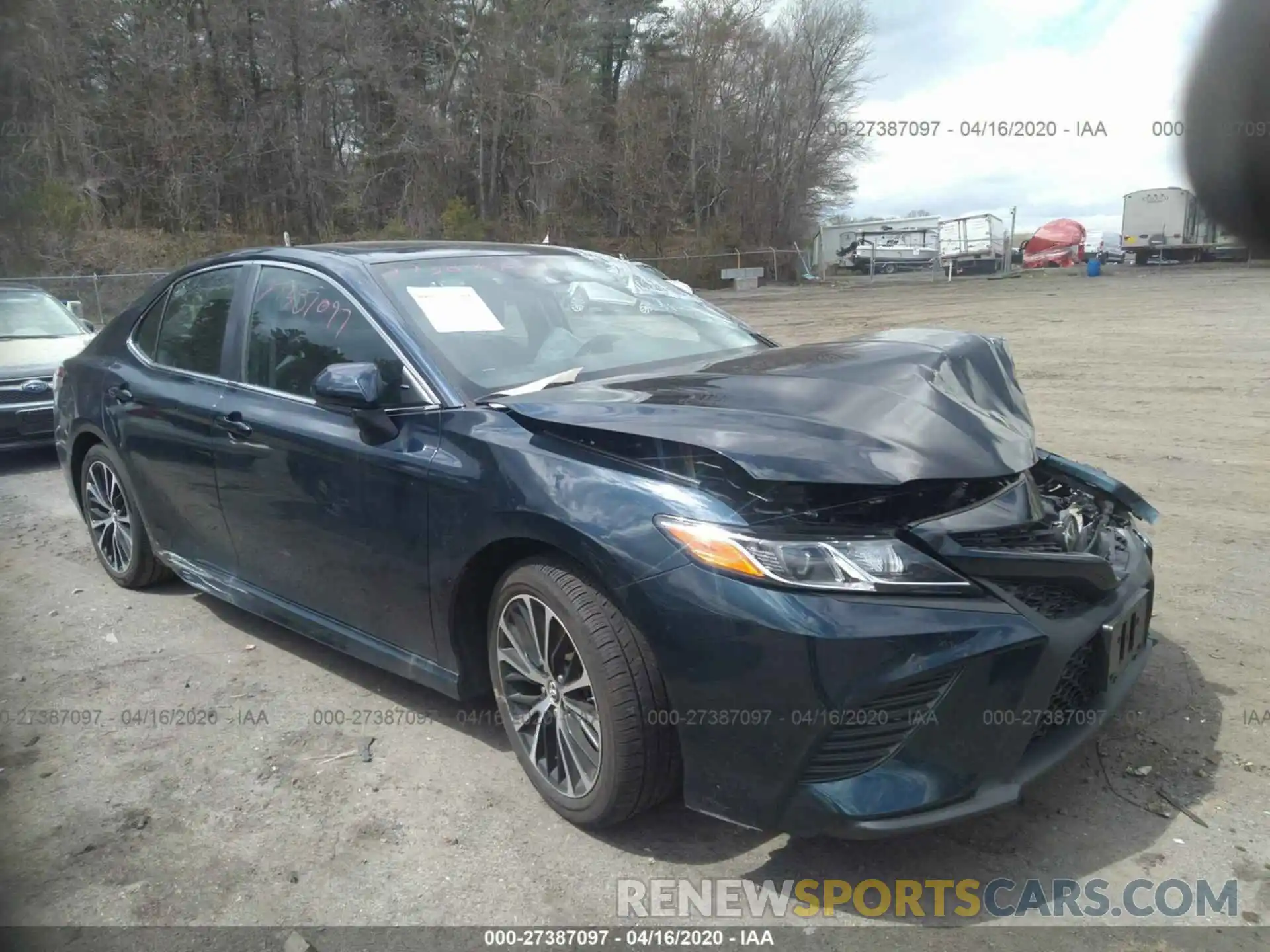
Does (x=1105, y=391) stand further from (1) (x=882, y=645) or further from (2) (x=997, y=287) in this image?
(2) (x=997, y=287)

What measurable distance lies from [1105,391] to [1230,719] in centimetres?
715

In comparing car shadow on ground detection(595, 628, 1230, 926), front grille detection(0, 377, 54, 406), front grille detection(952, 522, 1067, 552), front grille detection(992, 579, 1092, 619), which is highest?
front grille detection(0, 377, 54, 406)

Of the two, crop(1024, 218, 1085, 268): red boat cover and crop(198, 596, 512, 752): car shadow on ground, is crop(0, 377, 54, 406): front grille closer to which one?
crop(198, 596, 512, 752): car shadow on ground

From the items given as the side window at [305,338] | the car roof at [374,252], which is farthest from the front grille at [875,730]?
the car roof at [374,252]

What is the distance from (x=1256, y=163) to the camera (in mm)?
3912

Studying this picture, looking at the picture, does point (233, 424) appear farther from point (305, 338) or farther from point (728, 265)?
point (728, 265)

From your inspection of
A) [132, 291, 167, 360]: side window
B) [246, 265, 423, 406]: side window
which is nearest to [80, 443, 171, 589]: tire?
[132, 291, 167, 360]: side window

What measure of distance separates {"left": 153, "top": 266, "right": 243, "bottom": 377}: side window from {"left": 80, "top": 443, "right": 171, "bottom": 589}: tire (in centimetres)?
70

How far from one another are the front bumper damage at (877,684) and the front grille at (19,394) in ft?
26.3

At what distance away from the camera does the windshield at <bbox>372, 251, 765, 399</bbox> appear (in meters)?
3.49

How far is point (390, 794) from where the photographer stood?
10.5ft

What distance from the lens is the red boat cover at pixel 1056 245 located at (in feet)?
147

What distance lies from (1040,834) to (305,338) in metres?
3.14

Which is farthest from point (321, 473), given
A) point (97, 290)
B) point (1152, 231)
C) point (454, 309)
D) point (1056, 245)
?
point (1056, 245)
